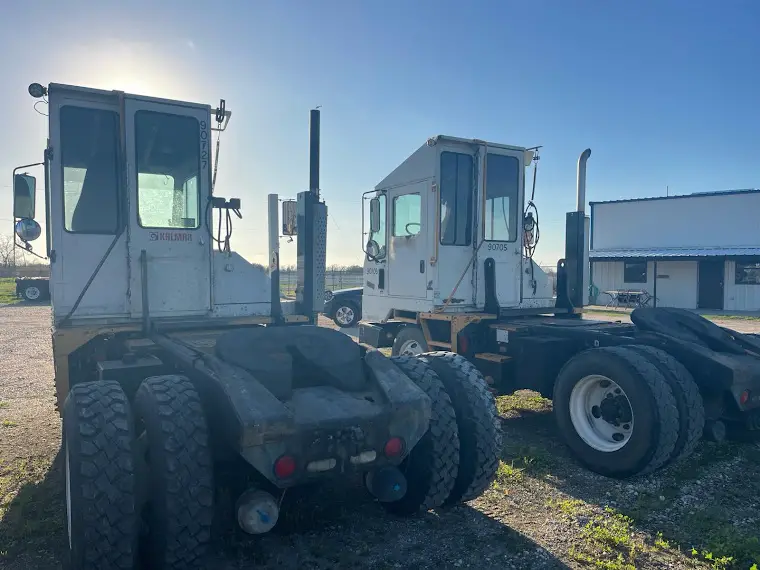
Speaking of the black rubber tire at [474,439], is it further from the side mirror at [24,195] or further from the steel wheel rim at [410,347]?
the steel wheel rim at [410,347]

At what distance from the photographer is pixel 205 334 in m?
5.16

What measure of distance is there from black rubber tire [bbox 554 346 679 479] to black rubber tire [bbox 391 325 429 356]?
3.15m

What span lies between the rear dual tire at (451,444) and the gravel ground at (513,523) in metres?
0.31

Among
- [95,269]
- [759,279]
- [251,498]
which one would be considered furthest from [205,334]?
[759,279]

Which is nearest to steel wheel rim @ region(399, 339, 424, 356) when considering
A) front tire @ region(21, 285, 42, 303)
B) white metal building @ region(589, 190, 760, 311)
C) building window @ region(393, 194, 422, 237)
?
building window @ region(393, 194, 422, 237)

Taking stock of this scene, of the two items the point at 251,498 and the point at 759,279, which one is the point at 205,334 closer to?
the point at 251,498

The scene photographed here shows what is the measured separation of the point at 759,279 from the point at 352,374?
A: 29540 mm

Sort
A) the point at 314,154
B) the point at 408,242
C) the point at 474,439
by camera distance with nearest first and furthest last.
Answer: the point at 474,439 → the point at 314,154 → the point at 408,242

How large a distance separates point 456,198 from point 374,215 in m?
1.53

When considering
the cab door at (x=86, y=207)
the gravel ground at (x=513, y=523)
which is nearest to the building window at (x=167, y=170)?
the cab door at (x=86, y=207)

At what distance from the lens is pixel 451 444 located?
3930mm

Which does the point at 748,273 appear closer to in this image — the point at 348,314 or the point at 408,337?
the point at 348,314

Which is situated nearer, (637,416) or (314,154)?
(637,416)

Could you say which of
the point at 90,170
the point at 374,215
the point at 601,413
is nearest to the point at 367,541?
the point at 601,413
